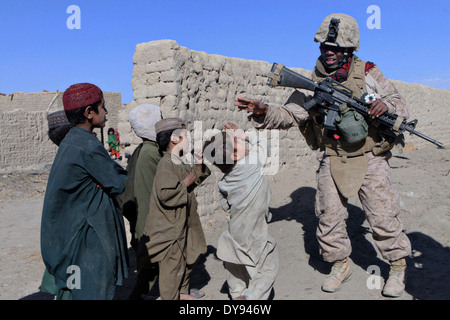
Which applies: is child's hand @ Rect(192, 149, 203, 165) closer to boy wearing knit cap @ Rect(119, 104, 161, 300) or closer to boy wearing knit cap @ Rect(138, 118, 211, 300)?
boy wearing knit cap @ Rect(138, 118, 211, 300)

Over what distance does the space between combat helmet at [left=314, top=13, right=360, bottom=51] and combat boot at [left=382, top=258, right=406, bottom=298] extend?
186cm

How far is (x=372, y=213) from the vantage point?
3.44 m

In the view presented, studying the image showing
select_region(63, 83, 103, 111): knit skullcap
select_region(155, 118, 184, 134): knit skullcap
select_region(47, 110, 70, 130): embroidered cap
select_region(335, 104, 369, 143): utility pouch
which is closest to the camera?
select_region(63, 83, 103, 111): knit skullcap

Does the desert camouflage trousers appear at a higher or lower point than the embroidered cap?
lower

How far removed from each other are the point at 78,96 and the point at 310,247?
123 inches

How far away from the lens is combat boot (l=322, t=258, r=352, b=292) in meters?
3.52

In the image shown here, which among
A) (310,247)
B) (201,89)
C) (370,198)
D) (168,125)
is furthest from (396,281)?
(201,89)

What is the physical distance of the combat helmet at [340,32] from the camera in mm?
3412

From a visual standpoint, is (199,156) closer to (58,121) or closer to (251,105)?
(251,105)

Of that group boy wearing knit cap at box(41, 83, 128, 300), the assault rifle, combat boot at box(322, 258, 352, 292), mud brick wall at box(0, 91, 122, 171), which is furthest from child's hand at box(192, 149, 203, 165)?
mud brick wall at box(0, 91, 122, 171)

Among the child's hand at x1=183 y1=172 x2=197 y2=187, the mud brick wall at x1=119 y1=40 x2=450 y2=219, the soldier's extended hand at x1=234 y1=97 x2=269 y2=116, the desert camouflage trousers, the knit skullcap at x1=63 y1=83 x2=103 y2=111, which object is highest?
the mud brick wall at x1=119 y1=40 x2=450 y2=219

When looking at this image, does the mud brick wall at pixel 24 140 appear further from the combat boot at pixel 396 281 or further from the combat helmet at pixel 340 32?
the combat boot at pixel 396 281

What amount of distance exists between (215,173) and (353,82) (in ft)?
8.95
